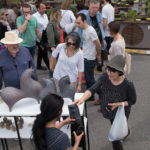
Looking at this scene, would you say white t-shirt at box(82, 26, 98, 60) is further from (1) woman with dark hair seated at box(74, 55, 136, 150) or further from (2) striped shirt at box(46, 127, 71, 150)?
(2) striped shirt at box(46, 127, 71, 150)

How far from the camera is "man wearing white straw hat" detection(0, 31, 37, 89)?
7.94ft

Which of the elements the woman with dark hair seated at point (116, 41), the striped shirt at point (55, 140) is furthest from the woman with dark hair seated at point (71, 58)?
the striped shirt at point (55, 140)

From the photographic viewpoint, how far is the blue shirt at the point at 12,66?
7.94 ft

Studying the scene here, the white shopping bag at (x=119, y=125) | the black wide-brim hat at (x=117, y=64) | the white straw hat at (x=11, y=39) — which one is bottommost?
the white shopping bag at (x=119, y=125)

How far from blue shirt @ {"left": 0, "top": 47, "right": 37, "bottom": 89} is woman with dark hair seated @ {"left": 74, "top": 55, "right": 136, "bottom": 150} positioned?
2.68 feet

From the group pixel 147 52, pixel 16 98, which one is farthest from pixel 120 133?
pixel 147 52

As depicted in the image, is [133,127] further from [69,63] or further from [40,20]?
[40,20]

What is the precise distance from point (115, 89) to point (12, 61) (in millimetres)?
1167

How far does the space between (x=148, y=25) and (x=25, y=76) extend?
457 centimetres

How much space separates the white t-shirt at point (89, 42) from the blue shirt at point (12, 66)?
0.97m

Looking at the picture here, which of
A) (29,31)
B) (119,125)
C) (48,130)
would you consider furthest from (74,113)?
(29,31)

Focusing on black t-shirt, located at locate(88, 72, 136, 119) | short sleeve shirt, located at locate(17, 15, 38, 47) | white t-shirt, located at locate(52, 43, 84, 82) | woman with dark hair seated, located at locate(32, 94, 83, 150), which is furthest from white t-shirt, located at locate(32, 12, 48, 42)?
woman with dark hair seated, located at locate(32, 94, 83, 150)

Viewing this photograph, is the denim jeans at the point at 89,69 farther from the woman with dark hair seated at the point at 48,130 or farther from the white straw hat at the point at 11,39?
the woman with dark hair seated at the point at 48,130

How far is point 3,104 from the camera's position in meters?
2.24
